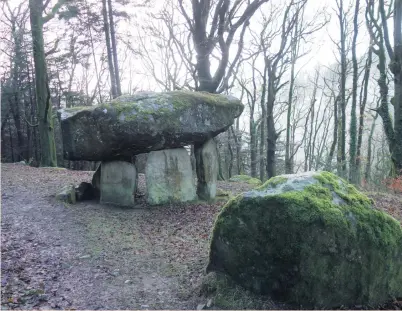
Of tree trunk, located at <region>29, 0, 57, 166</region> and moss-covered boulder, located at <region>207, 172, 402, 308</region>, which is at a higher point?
tree trunk, located at <region>29, 0, 57, 166</region>

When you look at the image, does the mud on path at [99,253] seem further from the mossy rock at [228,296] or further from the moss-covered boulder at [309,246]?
the moss-covered boulder at [309,246]

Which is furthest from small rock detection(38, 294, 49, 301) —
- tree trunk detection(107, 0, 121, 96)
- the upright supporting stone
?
tree trunk detection(107, 0, 121, 96)

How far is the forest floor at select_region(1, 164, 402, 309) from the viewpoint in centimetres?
384

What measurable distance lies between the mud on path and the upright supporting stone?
614 millimetres

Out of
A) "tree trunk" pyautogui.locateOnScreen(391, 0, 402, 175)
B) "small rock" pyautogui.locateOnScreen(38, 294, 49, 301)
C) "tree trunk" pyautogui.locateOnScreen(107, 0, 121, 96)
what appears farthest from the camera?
"tree trunk" pyautogui.locateOnScreen(107, 0, 121, 96)

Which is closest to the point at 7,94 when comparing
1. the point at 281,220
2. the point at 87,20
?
the point at 87,20

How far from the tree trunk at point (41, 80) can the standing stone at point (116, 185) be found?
298 inches

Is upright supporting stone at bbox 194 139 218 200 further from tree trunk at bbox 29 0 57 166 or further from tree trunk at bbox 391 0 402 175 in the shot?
tree trunk at bbox 29 0 57 166

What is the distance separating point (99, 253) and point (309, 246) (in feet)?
10.1

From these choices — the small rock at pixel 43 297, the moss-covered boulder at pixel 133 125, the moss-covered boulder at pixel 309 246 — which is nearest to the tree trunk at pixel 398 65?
the moss-covered boulder at pixel 133 125

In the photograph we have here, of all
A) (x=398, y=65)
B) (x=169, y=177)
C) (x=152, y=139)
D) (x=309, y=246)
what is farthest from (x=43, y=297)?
(x=398, y=65)

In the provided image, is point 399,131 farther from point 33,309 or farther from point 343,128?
point 33,309

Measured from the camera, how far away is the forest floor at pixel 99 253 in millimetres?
3840

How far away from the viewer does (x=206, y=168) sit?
8594mm
